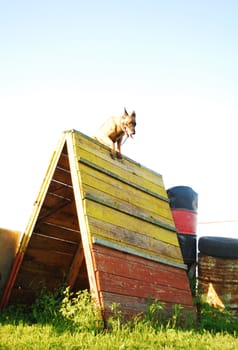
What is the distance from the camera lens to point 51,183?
19.4 ft

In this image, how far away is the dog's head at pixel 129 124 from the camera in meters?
6.39

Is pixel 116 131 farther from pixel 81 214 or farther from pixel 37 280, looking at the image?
pixel 37 280

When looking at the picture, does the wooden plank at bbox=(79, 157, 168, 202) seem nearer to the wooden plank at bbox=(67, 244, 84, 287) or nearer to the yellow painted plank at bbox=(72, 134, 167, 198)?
the yellow painted plank at bbox=(72, 134, 167, 198)

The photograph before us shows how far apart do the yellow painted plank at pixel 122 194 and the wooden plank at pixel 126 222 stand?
19 centimetres

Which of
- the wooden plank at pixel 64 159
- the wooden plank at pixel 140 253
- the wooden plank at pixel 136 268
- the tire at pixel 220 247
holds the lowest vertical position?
the wooden plank at pixel 136 268

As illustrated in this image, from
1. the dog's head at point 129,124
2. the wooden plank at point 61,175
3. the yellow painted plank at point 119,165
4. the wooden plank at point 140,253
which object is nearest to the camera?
the wooden plank at point 140,253

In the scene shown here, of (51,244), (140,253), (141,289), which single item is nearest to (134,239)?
(140,253)

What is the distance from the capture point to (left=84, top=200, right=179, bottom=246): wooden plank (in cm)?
500

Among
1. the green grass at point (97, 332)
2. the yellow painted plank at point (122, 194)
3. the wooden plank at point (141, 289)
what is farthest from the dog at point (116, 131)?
the green grass at point (97, 332)

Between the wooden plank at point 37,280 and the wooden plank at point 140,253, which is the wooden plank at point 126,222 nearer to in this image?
the wooden plank at point 140,253

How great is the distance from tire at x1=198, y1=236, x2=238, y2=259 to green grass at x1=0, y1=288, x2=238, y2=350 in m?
1.78

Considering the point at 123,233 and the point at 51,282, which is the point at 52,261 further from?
the point at 123,233

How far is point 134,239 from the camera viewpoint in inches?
216


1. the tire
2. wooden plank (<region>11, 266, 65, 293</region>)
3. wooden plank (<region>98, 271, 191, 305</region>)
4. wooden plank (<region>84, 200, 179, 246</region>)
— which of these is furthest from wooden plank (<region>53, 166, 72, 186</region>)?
the tire
